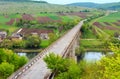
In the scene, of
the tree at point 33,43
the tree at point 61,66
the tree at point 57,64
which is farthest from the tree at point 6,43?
the tree at point 57,64

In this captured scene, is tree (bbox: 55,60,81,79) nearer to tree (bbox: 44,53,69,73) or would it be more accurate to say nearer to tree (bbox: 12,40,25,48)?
tree (bbox: 44,53,69,73)

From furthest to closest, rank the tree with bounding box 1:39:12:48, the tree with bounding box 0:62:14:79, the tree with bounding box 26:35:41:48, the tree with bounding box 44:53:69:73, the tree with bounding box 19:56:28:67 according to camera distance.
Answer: the tree with bounding box 26:35:41:48, the tree with bounding box 1:39:12:48, the tree with bounding box 19:56:28:67, the tree with bounding box 0:62:14:79, the tree with bounding box 44:53:69:73

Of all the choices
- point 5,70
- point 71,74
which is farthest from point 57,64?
point 5,70

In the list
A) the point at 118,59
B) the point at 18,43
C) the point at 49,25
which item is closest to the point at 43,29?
the point at 49,25

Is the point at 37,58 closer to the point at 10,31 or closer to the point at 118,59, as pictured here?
the point at 118,59

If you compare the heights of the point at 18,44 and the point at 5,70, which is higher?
the point at 5,70

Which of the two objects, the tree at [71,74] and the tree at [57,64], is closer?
the tree at [71,74]

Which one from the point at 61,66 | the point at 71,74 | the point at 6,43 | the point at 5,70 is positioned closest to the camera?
the point at 71,74

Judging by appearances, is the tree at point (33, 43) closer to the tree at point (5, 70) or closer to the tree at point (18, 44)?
the tree at point (18, 44)

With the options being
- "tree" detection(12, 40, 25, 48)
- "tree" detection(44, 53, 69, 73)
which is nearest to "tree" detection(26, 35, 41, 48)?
"tree" detection(12, 40, 25, 48)

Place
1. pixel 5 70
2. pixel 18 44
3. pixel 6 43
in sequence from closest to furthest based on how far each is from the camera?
pixel 5 70
pixel 18 44
pixel 6 43

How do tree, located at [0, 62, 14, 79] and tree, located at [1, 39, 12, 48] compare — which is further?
tree, located at [1, 39, 12, 48]

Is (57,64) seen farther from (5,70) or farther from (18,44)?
(18,44)
